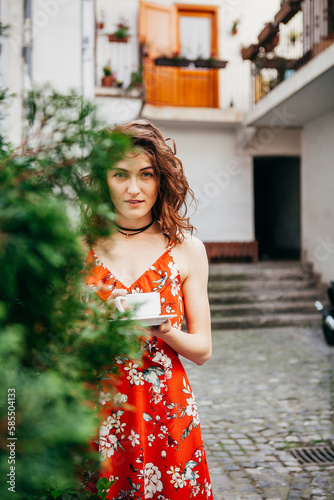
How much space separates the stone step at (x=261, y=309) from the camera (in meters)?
8.34

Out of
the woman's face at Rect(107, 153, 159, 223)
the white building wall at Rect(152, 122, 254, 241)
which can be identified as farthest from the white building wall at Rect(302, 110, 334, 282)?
the woman's face at Rect(107, 153, 159, 223)

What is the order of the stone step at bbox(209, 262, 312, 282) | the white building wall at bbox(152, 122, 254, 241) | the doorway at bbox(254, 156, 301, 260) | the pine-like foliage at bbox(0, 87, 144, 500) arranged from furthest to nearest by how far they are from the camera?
the doorway at bbox(254, 156, 301, 260)
the white building wall at bbox(152, 122, 254, 241)
the stone step at bbox(209, 262, 312, 282)
the pine-like foliage at bbox(0, 87, 144, 500)

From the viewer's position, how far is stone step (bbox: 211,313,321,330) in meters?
8.01

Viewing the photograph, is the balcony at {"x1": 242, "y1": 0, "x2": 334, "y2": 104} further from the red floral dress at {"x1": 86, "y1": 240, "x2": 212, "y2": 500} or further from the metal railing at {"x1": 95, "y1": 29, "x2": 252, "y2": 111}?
the red floral dress at {"x1": 86, "y1": 240, "x2": 212, "y2": 500}

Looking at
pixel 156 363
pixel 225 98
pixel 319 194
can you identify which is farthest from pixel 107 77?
pixel 156 363

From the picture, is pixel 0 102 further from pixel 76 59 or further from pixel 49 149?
Answer: pixel 76 59

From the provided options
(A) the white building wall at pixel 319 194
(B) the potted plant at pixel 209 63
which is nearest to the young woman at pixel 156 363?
(A) the white building wall at pixel 319 194

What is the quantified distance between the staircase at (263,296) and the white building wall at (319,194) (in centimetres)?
44

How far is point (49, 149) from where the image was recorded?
0.68m

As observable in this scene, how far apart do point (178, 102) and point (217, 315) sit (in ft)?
18.4

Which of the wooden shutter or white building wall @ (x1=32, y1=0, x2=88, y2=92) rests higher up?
the wooden shutter

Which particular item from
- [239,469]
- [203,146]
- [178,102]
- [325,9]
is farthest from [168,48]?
[239,469]

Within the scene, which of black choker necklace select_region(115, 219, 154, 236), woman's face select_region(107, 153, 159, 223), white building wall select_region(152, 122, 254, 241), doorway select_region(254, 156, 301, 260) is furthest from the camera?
doorway select_region(254, 156, 301, 260)

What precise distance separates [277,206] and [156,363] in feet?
44.8
